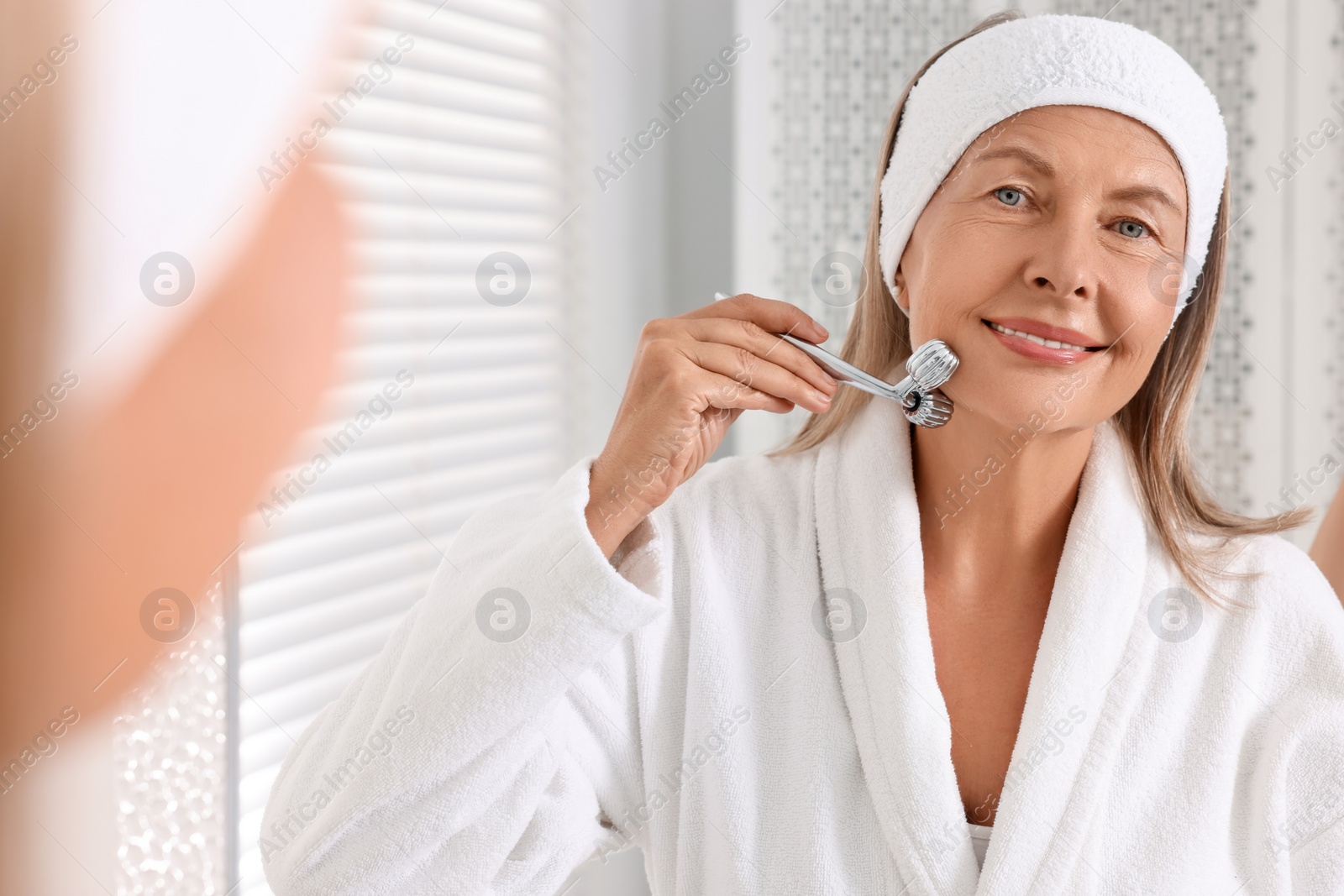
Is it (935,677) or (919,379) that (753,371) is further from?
(935,677)

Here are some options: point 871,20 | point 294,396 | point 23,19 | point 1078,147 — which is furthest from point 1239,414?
point 23,19

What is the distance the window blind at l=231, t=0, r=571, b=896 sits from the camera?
1.01 metres

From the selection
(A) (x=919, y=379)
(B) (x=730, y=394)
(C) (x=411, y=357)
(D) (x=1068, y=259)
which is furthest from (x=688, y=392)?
(C) (x=411, y=357)

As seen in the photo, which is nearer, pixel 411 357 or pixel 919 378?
pixel 919 378

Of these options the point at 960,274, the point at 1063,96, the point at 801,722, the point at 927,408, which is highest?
the point at 1063,96

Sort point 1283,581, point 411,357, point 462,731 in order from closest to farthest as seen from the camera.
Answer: point 462,731, point 1283,581, point 411,357

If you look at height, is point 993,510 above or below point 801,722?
above

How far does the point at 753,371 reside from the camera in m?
0.79

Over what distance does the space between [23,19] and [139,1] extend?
132 mm

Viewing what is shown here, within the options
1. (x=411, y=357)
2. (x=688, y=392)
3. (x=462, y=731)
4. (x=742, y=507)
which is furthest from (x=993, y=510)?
(x=411, y=357)

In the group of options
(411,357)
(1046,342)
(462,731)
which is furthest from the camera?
(411,357)

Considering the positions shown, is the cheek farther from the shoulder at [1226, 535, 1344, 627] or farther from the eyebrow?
the shoulder at [1226, 535, 1344, 627]

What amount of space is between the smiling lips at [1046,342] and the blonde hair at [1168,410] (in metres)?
0.20

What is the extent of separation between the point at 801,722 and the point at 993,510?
265mm
